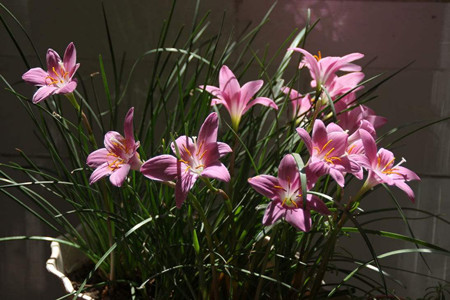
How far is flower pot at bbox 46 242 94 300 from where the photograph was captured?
2.62ft

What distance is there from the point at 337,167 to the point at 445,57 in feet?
1.92

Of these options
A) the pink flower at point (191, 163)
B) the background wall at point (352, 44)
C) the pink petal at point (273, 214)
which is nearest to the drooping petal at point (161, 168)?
the pink flower at point (191, 163)

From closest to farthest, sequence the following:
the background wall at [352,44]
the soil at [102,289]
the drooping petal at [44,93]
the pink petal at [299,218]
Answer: the pink petal at [299,218]
the drooping petal at [44,93]
the soil at [102,289]
the background wall at [352,44]

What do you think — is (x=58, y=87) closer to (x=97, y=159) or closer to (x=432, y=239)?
(x=97, y=159)

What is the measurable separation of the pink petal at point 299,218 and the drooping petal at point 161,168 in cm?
12

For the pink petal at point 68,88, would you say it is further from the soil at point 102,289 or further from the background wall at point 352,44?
the background wall at point 352,44

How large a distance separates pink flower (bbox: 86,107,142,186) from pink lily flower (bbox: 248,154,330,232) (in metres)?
0.14

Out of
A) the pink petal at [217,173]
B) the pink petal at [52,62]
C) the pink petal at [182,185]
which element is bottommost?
the pink petal at [182,185]

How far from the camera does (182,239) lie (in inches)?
33.2

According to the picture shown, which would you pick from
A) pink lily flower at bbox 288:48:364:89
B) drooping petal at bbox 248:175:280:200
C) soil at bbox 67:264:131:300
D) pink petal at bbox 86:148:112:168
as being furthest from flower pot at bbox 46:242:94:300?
pink lily flower at bbox 288:48:364:89

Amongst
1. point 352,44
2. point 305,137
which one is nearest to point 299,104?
point 305,137

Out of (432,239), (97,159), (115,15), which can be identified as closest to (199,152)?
(97,159)

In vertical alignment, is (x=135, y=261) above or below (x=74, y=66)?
below

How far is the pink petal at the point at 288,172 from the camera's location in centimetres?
64
